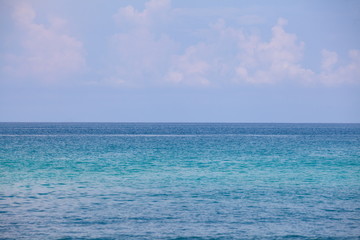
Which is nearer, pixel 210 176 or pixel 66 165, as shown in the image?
pixel 210 176

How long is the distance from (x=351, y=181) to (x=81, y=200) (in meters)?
17.8

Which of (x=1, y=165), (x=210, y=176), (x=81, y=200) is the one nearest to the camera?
(x=81, y=200)

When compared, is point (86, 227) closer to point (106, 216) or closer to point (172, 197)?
point (106, 216)

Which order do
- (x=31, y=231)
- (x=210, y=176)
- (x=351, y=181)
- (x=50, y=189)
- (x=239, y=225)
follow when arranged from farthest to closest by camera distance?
1. (x=210, y=176)
2. (x=351, y=181)
3. (x=50, y=189)
4. (x=239, y=225)
5. (x=31, y=231)

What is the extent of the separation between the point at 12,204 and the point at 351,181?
21.1m

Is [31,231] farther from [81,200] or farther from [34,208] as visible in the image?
[81,200]

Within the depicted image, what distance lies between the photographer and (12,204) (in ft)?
69.3

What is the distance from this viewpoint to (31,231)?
16.7 meters

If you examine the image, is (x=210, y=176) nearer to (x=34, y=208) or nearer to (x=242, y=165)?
(x=242, y=165)

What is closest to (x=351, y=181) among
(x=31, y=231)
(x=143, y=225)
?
(x=143, y=225)

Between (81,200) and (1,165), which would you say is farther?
(1,165)

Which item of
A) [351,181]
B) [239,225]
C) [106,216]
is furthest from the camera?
[351,181]

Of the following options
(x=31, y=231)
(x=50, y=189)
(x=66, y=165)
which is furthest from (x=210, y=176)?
(x=31, y=231)

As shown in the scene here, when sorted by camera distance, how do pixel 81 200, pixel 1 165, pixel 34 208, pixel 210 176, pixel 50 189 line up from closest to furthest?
1. pixel 34 208
2. pixel 81 200
3. pixel 50 189
4. pixel 210 176
5. pixel 1 165
